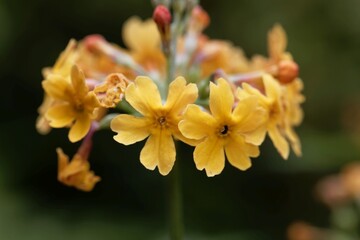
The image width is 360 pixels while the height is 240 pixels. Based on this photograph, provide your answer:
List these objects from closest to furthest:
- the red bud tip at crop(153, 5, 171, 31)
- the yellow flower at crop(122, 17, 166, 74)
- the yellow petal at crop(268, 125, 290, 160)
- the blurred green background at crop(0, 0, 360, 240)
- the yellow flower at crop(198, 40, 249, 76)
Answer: the yellow petal at crop(268, 125, 290, 160) → the red bud tip at crop(153, 5, 171, 31) → the yellow flower at crop(198, 40, 249, 76) → the yellow flower at crop(122, 17, 166, 74) → the blurred green background at crop(0, 0, 360, 240)

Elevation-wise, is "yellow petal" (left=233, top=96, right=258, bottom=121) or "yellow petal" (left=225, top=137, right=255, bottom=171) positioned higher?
"yellow petal" (left=233, top=96, right=258, bottom=121)

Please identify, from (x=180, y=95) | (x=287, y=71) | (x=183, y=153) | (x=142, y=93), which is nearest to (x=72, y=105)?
(x=142, y=93)

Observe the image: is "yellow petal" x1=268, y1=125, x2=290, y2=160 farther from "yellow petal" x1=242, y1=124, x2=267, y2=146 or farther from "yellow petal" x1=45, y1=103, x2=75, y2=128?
"yellow petal" x1=45, y1=103, x2=75, y2=128

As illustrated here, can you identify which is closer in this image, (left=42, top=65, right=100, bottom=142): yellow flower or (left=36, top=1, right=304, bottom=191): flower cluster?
(left=36, top=1, right=304, bottom=191): flower cluster

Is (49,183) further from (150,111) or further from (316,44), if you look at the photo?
(150,111)

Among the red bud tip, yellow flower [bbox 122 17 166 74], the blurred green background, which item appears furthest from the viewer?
the blurred green background

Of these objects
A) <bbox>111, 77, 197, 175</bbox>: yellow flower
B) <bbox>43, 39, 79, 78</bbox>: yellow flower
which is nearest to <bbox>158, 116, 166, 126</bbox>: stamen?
<bbox>111, 77, 197, 175</bbox>: yellow flower

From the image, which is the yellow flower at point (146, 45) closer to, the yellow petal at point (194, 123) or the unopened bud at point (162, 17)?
the unopened bud at point (162, 17)

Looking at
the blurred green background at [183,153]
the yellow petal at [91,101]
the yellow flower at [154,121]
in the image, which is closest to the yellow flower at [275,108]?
the yellow flower at [154,121]
